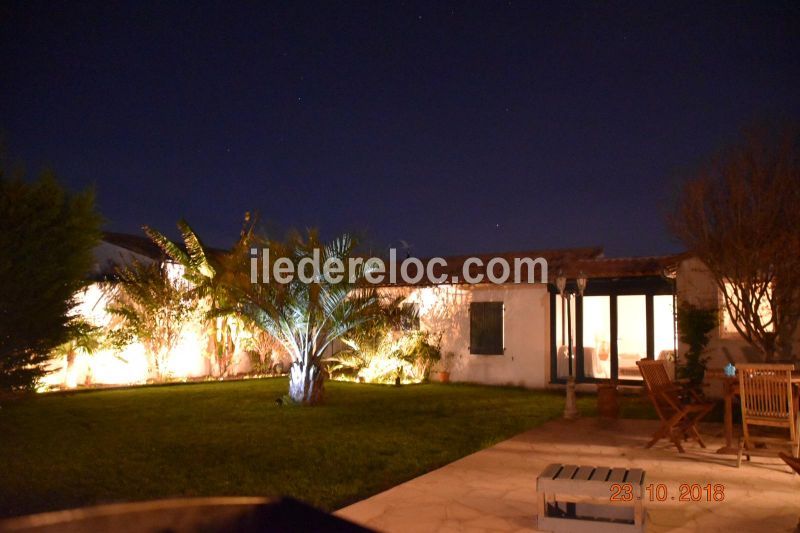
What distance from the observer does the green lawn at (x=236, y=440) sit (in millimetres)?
6543

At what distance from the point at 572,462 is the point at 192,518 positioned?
22.0 ft

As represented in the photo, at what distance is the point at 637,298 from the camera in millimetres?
17547

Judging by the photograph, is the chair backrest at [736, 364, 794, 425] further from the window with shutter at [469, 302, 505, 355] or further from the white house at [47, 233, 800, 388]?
the window with shutter at [469, 302, 505, 355]

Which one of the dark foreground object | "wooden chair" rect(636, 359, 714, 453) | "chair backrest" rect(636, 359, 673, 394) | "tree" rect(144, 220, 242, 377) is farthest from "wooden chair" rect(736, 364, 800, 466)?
"tree" rect(144, 220, 242, 377)

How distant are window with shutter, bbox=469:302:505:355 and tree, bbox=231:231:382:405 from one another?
4378 mm

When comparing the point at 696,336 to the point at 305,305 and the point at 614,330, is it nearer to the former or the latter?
the point at 614,330

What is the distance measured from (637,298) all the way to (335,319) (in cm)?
878

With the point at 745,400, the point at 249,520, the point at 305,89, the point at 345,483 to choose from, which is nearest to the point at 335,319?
the point at 305,89

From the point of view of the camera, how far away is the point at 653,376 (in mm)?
9023

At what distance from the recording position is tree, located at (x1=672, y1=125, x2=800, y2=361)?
1073cm

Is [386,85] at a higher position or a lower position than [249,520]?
higher

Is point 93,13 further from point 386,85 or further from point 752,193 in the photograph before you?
point 752,193

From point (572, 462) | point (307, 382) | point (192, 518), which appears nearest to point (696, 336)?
point (572, 462)

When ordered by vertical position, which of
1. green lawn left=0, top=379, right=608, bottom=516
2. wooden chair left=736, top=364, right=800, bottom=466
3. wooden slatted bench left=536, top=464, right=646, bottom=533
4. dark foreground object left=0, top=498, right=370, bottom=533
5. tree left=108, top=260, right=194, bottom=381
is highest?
tree left=108, top=260, right=194, bottom=381
